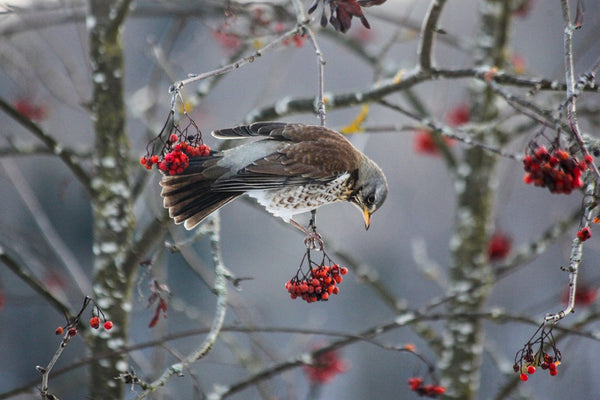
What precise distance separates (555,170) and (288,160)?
3.29 feet

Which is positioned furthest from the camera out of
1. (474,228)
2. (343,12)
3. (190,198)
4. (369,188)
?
(474,228)

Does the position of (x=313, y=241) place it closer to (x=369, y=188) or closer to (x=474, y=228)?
(x=369, y=188)

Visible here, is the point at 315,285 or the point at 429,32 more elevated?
the point at 429,32

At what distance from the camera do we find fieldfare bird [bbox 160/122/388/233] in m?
2.56

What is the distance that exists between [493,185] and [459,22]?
6126 millimetres

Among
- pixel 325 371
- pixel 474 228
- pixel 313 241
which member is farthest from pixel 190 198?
pixel 474 228

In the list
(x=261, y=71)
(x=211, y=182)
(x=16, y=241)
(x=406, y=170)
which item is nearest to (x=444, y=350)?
(x=211, y=182)

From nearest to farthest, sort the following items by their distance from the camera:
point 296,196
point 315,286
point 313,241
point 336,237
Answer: point 315,286
point 313,241
point 296,196
point 336,237

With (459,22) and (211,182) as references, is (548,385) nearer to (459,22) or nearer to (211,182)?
(459,22)

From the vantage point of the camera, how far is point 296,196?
2.76 m

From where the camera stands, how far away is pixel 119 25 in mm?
2926

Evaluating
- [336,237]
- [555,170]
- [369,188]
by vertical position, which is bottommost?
[555,170]

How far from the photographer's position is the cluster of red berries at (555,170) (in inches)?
82.6

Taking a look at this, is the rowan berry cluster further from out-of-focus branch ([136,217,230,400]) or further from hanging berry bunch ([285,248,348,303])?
hanging berry bunch ([285,248,348,303])
